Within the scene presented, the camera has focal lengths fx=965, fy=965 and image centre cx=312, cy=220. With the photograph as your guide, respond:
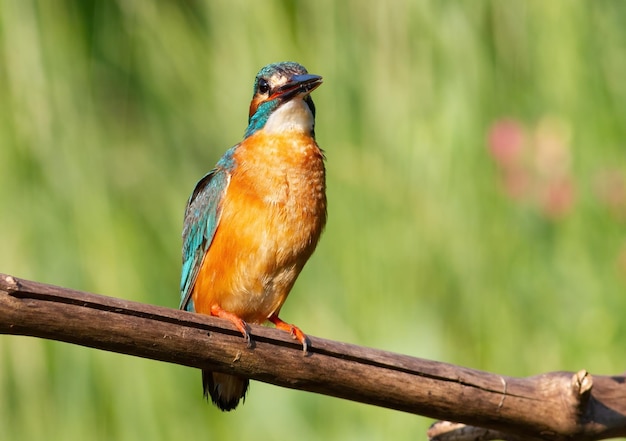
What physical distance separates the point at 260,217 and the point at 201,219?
Result: 1.11 ft

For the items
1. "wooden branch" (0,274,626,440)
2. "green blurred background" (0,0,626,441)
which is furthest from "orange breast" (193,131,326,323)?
"green blurred background" (0,0,626,441)

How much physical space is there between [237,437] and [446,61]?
6.21ft

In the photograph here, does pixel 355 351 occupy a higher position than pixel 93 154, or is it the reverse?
pixel 93 154

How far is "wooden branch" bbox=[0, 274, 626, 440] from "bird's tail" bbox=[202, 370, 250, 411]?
739mm

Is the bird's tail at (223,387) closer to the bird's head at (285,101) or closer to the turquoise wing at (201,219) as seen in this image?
the turquoise wing at (201,219)

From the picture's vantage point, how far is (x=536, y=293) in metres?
4.29

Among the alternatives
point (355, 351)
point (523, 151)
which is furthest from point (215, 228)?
point (523, 151)

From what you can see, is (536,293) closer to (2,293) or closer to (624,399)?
(624,399)

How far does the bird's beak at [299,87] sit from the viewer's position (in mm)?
3271

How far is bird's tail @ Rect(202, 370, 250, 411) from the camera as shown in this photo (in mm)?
3238

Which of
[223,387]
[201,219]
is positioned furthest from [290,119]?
[223,387]

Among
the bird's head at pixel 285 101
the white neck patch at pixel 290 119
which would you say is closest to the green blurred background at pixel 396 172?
the bird's head at pixel 285 101

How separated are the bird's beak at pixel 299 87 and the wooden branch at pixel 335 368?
1082mm

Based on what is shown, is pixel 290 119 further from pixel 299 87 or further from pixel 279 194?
pixel 279 194
